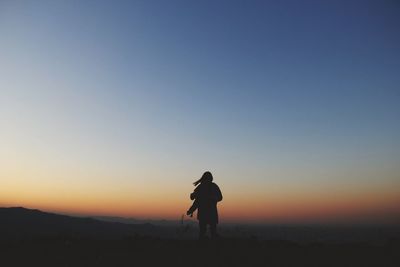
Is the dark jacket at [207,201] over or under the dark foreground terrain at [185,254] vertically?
over

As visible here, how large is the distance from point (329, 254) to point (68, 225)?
148 metres

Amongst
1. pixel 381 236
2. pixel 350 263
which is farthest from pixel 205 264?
pixel 381 236

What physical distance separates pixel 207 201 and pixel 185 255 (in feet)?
20.2

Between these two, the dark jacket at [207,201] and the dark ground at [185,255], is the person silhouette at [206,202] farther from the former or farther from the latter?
the dark ground at [185,255]

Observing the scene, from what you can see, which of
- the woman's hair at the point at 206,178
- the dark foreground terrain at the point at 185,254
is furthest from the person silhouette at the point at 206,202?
the dark foreground terrain at the point at 185,254

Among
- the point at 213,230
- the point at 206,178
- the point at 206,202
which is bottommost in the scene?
the point at 213,230

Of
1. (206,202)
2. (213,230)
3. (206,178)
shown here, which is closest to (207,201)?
(206,202)

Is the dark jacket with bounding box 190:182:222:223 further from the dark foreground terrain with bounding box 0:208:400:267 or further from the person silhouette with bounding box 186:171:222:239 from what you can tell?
the dark foreground terrain with bounding box 0:208:400:267

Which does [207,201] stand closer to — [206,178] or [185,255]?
[206,178]

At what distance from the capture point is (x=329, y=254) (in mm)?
13383

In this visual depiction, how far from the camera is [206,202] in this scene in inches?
730

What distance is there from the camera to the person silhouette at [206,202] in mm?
18359

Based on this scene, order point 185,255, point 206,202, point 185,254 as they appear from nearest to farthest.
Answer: point 185,255 < point 185,254 < point 206,202

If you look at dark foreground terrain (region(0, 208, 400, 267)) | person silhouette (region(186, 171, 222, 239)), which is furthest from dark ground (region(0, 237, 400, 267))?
person silhouette (region(186, 171, 222, 239))
